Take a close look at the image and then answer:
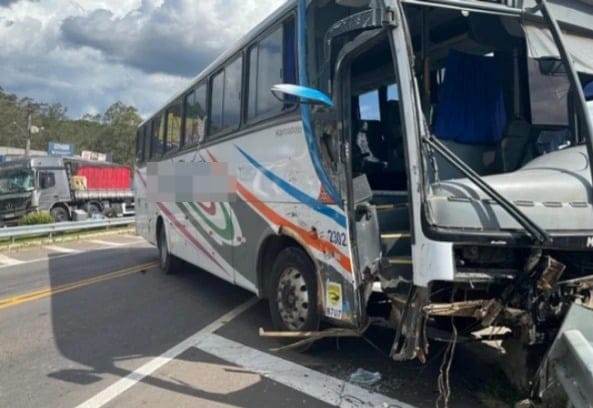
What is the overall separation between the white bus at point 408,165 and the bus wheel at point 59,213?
20.4 meters

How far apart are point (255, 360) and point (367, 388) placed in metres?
1.28

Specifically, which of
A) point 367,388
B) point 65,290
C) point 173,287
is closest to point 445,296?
point 367,388

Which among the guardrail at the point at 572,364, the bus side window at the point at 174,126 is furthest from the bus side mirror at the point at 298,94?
the bus side window at the point at 174,126

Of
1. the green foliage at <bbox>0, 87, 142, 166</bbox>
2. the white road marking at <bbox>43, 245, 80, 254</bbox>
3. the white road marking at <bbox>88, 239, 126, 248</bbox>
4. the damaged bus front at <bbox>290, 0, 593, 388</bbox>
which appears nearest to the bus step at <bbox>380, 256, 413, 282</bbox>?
the damaged bus front at <bbox>290, 0, 593, 388</bbox>

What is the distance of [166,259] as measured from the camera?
10422 mm

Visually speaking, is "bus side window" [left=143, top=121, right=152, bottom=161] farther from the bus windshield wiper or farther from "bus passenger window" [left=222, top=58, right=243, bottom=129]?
the bus windshield wiper

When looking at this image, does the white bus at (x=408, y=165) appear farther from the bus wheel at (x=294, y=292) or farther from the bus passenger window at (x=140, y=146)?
the bus passenger window at (x=140, y=146)

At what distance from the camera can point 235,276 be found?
21.4 feet

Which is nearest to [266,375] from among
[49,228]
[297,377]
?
[297,377]

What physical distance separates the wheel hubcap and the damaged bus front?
0.93 metres

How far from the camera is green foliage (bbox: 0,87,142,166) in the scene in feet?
243

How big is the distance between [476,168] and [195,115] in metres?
4.94

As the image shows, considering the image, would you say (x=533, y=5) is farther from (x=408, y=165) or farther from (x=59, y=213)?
(x=59, y=213)

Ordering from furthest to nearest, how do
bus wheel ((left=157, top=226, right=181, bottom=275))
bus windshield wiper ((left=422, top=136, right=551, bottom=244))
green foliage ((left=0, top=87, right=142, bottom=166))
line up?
green foliage ((left=0, top=87, right=142, bottom=166)) → bus wheel ((left=157, top=226, right=181, bottom=275)) → bus windshield wiper ((left=422, top=136, right=551, bottom=244))
